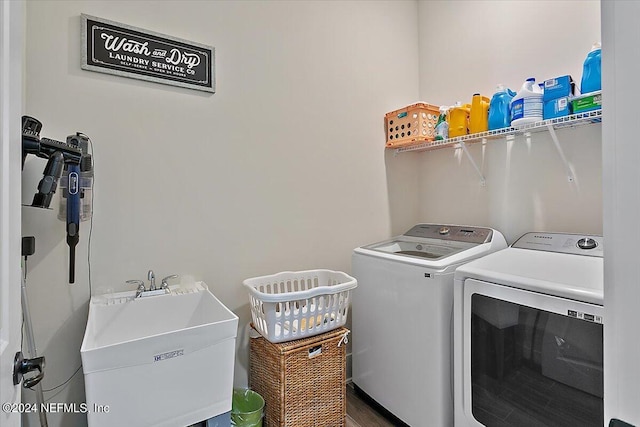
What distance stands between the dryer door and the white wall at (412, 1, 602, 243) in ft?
2.70

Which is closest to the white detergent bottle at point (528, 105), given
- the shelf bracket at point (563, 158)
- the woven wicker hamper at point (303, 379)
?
the shelf bracket at point (563, 158)

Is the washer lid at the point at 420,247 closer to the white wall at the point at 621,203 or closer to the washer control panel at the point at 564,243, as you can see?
the washer control panel at the point at 564,243

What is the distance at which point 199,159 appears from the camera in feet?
6.33

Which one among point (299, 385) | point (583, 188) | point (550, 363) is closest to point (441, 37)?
point (583, 188)

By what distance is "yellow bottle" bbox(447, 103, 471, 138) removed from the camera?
2246mm

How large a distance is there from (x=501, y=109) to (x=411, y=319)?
1289 millimetres

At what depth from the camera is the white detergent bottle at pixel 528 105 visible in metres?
1.84

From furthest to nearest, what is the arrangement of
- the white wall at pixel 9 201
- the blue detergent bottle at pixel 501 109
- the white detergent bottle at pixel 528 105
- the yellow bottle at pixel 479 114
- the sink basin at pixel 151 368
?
the yellow bottle at pixel 479 114
the blue detergent bottle at pixel 501 109
the white detergent bottle at pixel 528 105
the sink basin at pixel 151 368
the white wall at pixel 9 201

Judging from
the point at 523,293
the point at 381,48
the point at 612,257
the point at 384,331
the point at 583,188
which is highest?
the point at 381,48

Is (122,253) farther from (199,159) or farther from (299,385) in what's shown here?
(299,385)

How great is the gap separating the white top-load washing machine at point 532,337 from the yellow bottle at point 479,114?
0.76 meters

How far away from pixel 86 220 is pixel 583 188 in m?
2.50

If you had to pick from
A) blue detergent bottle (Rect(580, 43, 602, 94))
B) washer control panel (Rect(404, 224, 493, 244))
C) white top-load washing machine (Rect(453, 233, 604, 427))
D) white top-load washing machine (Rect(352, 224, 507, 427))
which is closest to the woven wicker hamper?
white top-load washing machine (Rect(352, 224, 507, 427))

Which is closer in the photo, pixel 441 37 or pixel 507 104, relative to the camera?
pixel 507 104
